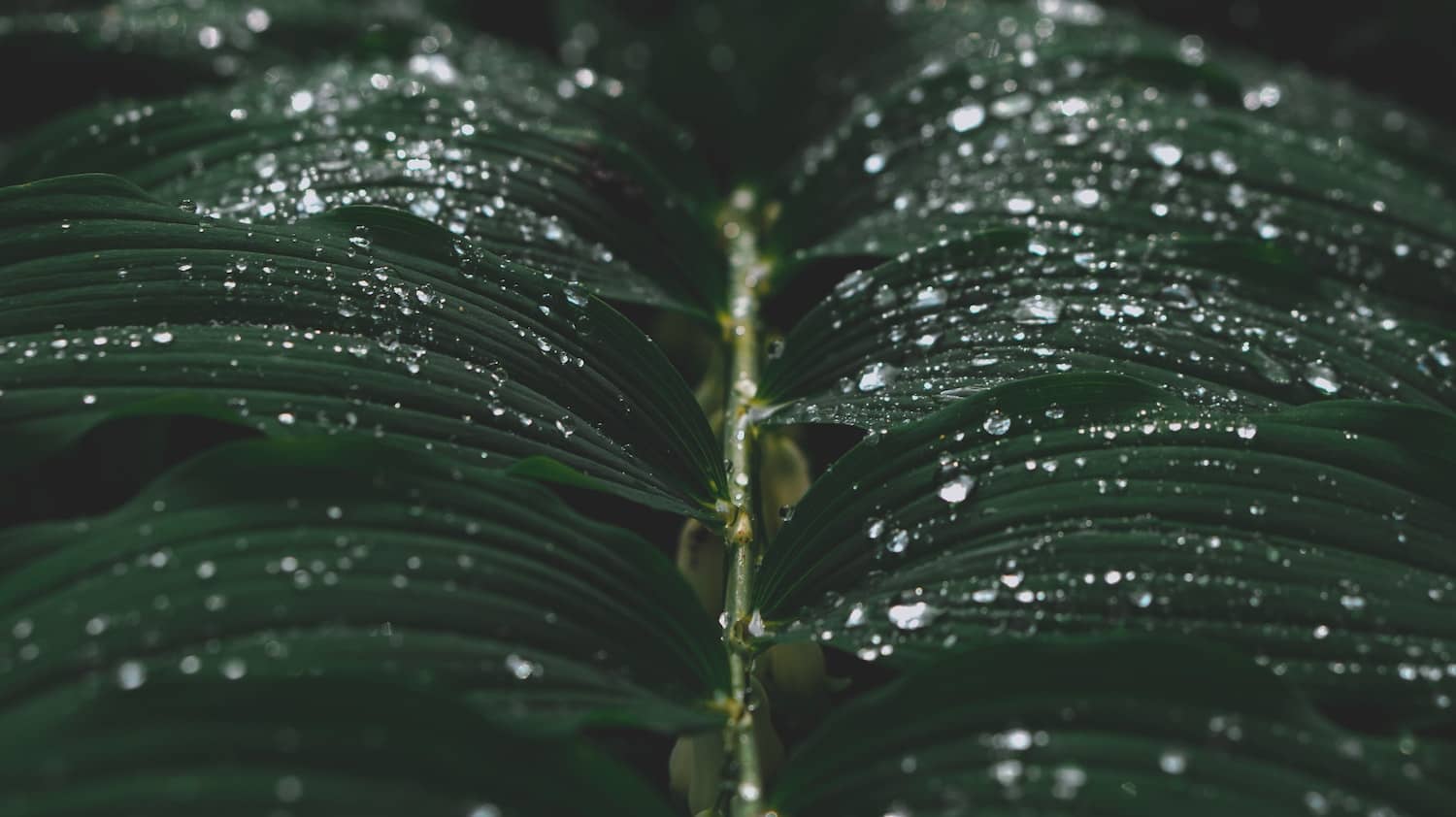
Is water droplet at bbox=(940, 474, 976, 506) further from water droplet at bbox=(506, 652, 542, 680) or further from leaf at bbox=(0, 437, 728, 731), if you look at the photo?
water droplet at bbox=(506, 652, 542, 680)

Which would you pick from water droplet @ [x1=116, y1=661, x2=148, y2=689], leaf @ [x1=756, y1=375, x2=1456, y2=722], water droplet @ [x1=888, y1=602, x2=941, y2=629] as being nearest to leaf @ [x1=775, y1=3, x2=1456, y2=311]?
leaf @ [x1=756, y1=375, x2=1456, y2=722]

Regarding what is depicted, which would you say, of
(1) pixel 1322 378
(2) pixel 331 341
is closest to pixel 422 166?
(2) pixel 331 341

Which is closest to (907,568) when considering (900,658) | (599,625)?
(900,658)

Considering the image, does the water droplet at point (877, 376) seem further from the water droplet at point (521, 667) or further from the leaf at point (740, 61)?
the leaf at point (740, 61)

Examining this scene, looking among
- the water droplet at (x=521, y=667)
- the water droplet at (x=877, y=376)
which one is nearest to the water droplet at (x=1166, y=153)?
the water droplet at (x=877, y=376)

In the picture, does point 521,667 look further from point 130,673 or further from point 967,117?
point 967,117
